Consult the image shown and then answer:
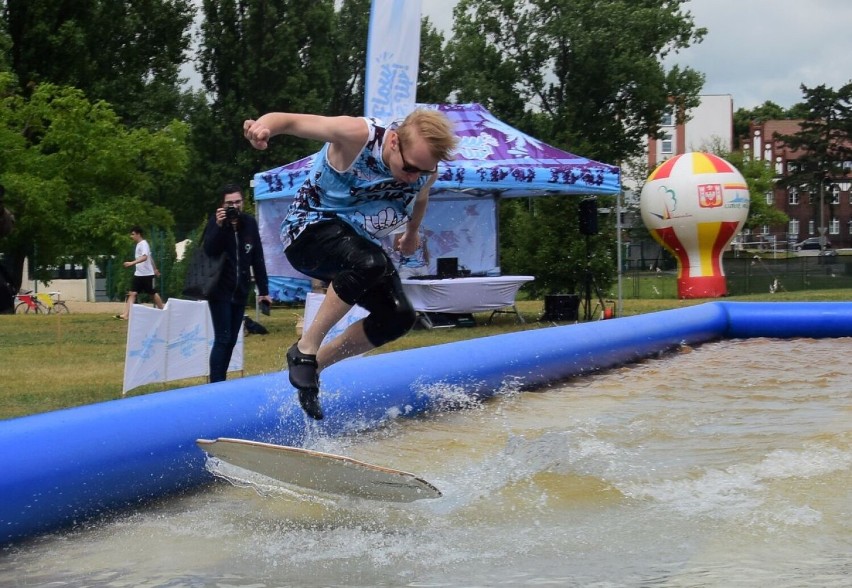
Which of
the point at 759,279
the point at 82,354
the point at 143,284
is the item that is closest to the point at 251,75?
the point at 759,279

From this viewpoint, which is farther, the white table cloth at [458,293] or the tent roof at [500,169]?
the white table cloth at [458,293]

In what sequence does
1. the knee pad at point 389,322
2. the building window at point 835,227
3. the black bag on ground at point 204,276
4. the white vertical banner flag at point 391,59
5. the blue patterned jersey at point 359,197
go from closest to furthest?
the blue patterned jersey at point 359,197, the knee pad at point 389,322, the black bag on ground at point 204,276, the white vertical banner flag at point 391,59, the building window at point 835,227

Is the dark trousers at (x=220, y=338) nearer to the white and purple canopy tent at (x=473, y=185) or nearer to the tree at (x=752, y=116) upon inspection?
the white and purple canopy tent at (x=473, y=185)

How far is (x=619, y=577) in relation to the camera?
10.0 ft

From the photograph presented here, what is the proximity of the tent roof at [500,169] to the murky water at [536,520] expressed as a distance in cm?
722

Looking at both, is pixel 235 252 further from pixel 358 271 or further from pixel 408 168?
pixel 408 168

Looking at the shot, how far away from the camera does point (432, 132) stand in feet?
13.3

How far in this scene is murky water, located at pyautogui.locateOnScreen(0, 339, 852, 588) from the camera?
318cm

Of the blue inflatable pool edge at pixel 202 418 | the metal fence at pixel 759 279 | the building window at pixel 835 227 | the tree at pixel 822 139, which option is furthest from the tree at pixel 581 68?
the building window at pixel 835 227

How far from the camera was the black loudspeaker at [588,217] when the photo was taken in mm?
14617

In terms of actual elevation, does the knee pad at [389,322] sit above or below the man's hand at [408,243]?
below

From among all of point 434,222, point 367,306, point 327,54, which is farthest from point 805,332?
point 327,54

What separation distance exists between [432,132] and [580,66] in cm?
3890

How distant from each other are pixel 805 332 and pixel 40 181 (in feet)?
42.4
